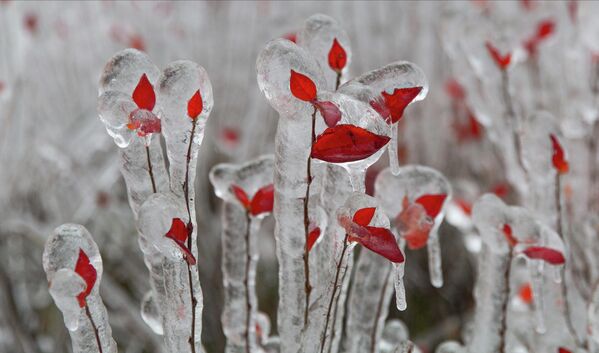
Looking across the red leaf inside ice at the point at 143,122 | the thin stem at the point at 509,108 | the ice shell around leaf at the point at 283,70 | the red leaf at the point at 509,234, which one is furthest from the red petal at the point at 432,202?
the thin stem at the point at 509,108

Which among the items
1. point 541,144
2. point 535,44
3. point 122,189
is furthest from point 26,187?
point 541,144

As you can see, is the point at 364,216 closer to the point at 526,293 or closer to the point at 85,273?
the point at 85,273

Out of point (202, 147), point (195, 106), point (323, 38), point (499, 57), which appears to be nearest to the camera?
point (195, 106)

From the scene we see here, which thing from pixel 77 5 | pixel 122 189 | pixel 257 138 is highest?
pixel 77 5

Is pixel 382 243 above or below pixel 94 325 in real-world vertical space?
above

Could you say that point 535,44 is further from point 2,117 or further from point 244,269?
point 2,117

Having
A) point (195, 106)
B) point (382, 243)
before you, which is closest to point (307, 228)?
point (382, 243)
